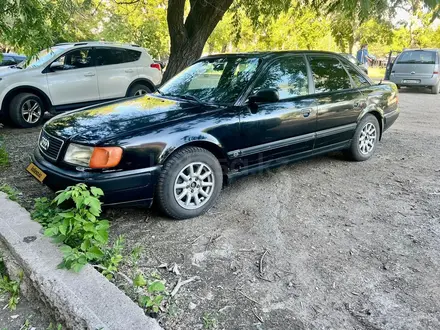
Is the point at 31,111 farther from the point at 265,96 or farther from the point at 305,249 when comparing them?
the point at 305,249

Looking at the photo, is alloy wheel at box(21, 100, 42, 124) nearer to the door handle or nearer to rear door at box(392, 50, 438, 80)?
the door handle

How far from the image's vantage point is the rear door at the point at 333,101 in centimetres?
460

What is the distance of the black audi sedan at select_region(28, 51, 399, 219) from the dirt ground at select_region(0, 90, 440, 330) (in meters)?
0.36

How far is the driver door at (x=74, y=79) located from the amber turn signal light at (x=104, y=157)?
535 centimetres

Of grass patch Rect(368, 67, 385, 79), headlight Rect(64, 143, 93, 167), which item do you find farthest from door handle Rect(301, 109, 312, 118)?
grass patch Rect(368, 67, 385, 79)

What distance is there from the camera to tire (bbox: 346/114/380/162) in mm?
5203

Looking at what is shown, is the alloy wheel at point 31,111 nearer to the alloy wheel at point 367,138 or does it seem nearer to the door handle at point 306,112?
the door handle at point 306,112

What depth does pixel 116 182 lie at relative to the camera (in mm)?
3098

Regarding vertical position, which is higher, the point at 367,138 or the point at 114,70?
the point at 114,70

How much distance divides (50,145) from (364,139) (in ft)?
13.6

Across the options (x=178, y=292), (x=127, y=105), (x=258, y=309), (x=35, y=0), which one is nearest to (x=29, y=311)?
(x=178, y=292)

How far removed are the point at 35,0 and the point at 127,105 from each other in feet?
4.42

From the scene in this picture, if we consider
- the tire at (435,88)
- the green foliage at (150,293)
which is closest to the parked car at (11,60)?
the green foliage at (150,293)

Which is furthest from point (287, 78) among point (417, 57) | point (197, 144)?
point (417, 57)
